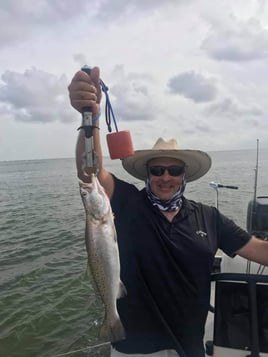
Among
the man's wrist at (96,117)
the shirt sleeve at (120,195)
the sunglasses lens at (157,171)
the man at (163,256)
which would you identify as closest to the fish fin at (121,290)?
the man at (163,256)

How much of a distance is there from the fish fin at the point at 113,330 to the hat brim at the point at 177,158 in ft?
4.60

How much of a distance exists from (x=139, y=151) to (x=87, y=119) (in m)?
0.93

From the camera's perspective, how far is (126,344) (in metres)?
3.10

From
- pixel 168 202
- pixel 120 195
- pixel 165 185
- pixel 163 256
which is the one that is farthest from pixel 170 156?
pixel 163 256

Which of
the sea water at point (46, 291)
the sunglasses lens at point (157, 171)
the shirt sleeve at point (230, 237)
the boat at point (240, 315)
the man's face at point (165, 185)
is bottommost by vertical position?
the sea water at point (46, 291)

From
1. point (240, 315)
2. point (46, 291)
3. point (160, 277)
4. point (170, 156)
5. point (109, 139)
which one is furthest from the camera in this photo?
point (46, 291)

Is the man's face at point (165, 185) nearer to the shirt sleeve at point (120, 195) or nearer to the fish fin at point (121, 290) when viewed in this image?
the shirt sleeve at point (120, 195)

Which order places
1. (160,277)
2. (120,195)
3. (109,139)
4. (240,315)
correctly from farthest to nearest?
1. (240,315)
2. (120,195)
3. (160,277)
4. (109,139)

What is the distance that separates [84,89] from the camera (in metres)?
2.74

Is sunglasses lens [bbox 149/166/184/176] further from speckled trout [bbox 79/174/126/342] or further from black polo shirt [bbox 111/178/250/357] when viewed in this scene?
speckled trout [bbox 79/174/126/342]

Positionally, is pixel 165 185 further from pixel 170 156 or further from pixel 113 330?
pixel 113 330

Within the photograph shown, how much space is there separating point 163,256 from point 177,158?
3.32 feet

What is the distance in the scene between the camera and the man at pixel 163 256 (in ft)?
10.1

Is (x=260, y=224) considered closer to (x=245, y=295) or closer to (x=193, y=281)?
(x=245, y=295)
